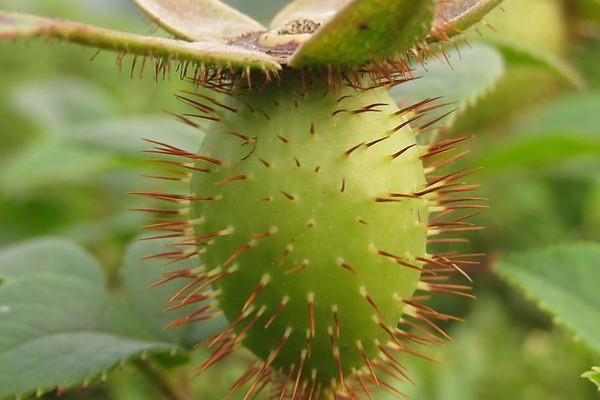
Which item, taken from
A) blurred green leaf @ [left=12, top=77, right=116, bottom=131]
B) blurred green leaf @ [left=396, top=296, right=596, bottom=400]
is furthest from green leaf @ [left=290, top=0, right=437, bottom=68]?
blurred green leaf @ [left=12, top=77, right=116, bottom=131]

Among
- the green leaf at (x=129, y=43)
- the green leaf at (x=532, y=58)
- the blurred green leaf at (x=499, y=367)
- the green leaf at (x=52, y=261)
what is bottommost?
the blurred green leaf at (x=499, y=367)

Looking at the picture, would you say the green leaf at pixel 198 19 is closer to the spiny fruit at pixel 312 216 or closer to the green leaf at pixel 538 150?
the spiny fruit at pixel 312 216

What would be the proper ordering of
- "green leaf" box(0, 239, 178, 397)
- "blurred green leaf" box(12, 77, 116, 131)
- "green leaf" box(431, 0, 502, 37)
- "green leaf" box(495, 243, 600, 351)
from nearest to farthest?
"green leaf" box(431, 0, 502, 37) < "green leaf" box(0, 239, 178, 397) < "green leaf" box(495, 243, 600, 351) < "blurred green leaf" box(12, 77, 116, 131)

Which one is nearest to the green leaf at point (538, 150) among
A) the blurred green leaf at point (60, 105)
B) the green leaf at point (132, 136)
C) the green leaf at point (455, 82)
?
the green leaf at point (455, 82)

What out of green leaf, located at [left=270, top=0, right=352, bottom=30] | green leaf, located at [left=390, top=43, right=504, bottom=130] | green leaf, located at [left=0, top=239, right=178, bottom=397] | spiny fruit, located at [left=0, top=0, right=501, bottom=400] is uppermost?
green leaf, located at [left=270, top=0, right=352, bottom=30]

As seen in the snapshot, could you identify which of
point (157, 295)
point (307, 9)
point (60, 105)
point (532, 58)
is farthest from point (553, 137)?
point (60, 105)

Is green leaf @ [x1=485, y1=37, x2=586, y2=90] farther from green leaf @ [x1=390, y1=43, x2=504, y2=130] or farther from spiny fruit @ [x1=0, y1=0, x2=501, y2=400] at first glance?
spiny fruit @ [x1=0, y1=0, x2=501, y2=400]

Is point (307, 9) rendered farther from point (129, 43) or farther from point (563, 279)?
point (563, 279)
